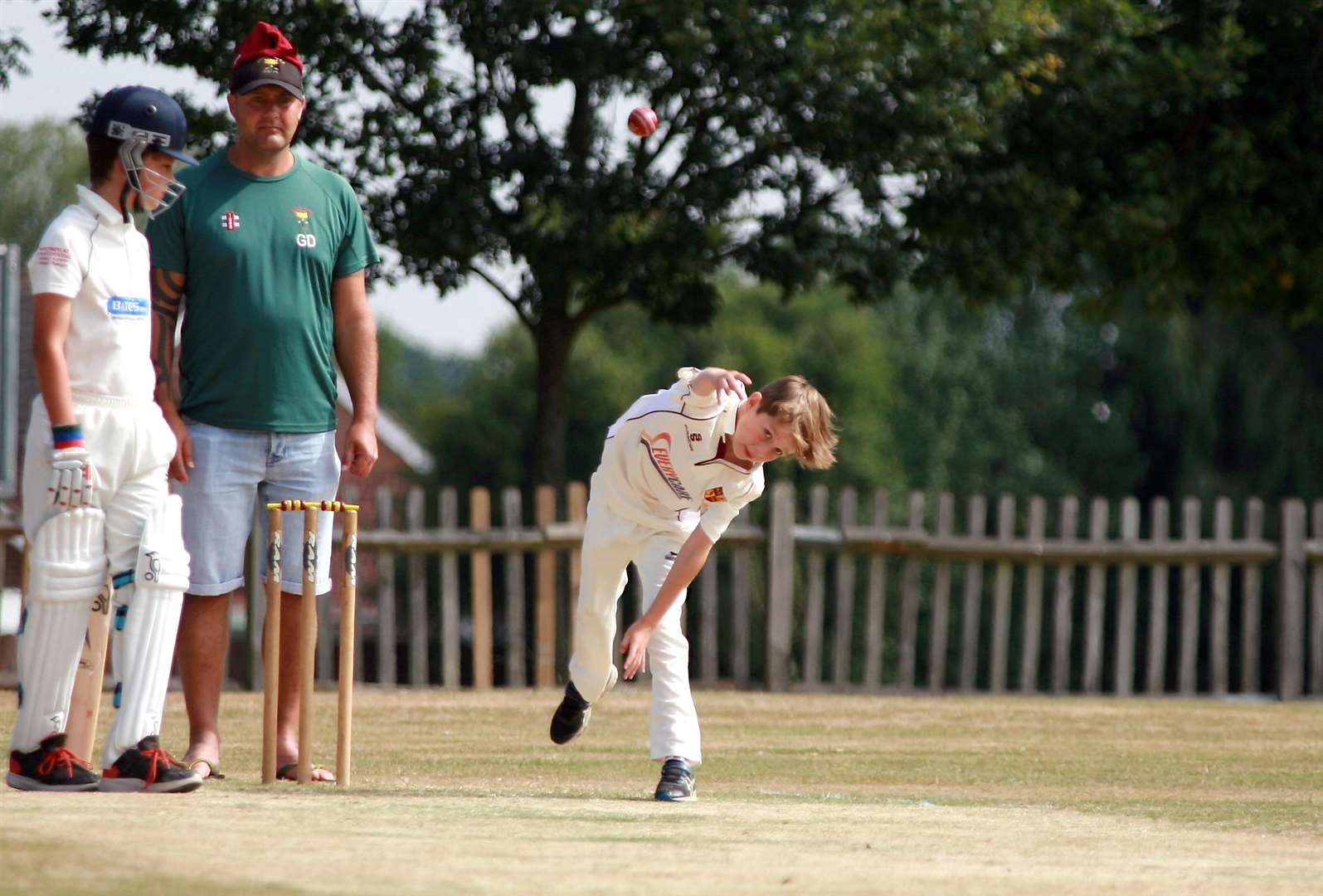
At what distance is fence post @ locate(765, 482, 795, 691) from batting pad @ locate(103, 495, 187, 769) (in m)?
7.72

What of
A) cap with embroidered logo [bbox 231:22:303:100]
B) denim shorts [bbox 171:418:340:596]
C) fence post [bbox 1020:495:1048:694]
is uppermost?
cap with embroidered logo [bbox 231:22:303:100]

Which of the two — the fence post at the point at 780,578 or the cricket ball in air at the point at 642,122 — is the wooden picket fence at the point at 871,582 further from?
the cricket ball in air at the point at 642,122

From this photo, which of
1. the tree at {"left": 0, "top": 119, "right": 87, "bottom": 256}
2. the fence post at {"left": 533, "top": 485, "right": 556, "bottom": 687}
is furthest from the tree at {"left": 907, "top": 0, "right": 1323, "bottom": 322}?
the tree at {"left": 0, "top": 119, "right": 87, "bottom": 256}

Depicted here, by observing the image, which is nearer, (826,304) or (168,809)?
(168,809)

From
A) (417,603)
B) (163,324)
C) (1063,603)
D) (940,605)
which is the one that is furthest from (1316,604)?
(163,324)

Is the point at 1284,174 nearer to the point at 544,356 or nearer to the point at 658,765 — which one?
the point at 544,356

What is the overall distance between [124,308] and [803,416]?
6.40 feet

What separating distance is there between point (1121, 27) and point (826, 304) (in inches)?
1572

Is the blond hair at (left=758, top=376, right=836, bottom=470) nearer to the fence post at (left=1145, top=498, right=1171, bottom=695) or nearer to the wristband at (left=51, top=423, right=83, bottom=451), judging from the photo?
the wristband at (left=51, top=423, right=83, bottom=451)

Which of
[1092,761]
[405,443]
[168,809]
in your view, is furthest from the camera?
[405,443]

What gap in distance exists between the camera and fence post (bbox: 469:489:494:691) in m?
12.2

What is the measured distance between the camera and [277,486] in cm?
590

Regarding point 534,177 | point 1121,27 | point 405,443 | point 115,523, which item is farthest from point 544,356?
point 405,443

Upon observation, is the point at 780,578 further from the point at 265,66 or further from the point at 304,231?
the point at 265,66
